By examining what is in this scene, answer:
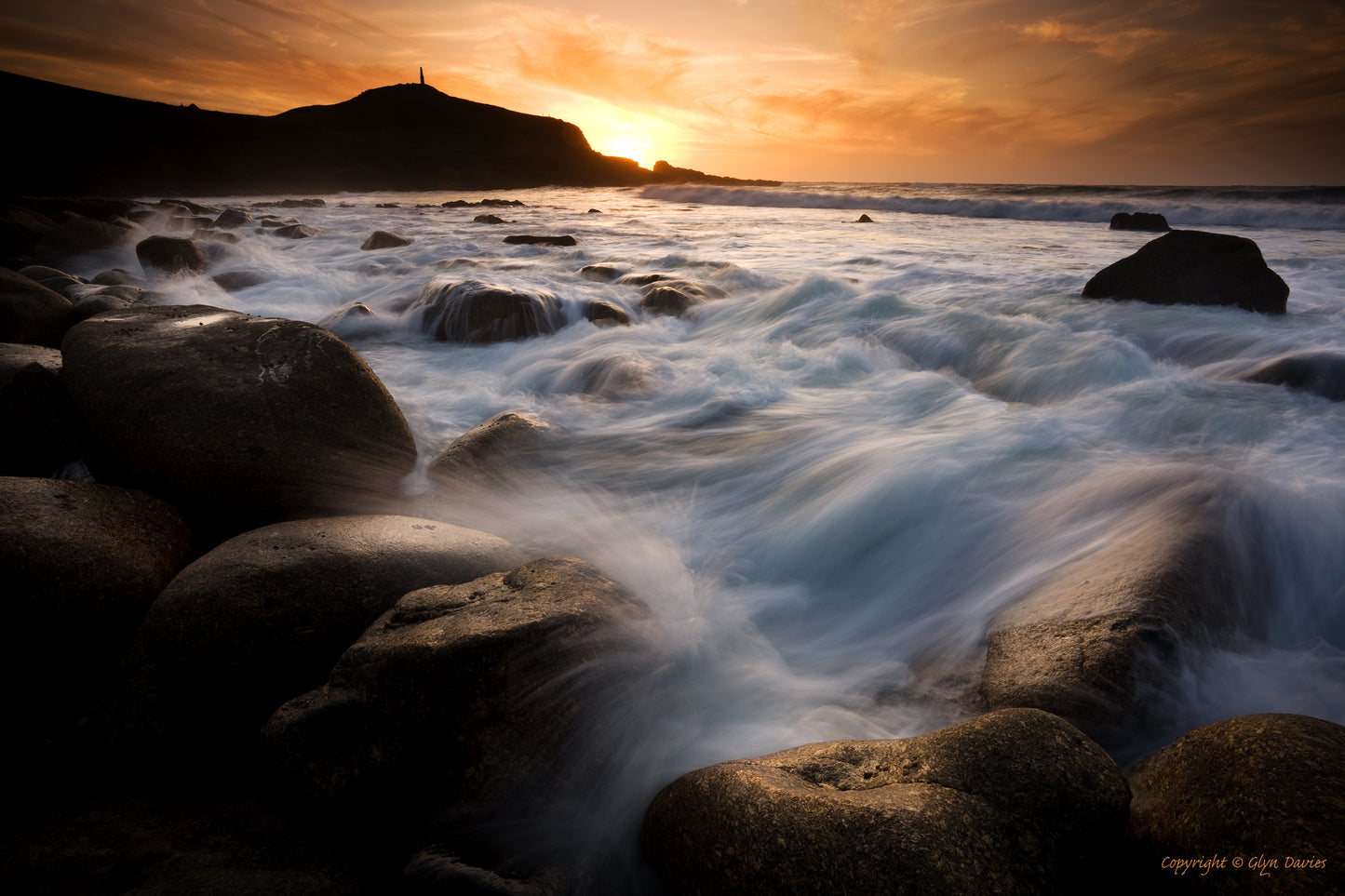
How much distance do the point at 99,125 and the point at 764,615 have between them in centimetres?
6423

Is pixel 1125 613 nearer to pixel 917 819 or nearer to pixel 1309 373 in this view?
pixel 917 819

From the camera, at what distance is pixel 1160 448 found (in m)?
3.23

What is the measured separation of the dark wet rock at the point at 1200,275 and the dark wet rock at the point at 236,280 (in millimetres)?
10607

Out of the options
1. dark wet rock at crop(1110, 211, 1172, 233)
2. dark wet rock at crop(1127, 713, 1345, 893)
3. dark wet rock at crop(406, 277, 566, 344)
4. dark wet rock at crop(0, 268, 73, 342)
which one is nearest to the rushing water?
dark wet rock at crop(406, 277, 566, 344)

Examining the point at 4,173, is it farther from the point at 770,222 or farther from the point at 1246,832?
the point at 1246,832

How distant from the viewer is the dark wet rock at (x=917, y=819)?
116 centimetres

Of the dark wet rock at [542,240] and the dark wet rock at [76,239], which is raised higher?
the dark wet rock at [542,240]

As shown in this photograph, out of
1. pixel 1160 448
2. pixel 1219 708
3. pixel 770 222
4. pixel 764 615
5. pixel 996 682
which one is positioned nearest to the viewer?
pixel 1219 708

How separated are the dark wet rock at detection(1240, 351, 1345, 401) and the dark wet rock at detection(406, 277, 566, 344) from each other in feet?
18.5

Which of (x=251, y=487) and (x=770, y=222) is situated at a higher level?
(x=770, y=222)

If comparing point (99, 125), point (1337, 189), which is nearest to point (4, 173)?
point (99, 125)

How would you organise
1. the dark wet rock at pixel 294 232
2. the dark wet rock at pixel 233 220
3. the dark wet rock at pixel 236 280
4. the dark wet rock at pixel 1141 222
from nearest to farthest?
the dark wet rock at pixel 236 280, the dark wet rock at pixel 294 232, the dark wet rock at pixel 1141 222, the dark wet rock at pixel 233 220

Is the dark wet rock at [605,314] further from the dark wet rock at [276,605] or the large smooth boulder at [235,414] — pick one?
the dark wet rock at [276,605]

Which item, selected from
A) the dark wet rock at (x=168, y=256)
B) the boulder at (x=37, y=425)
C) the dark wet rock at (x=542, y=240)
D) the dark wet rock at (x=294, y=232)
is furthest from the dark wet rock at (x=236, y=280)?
the dark wet rock at (x=294, y=232)
